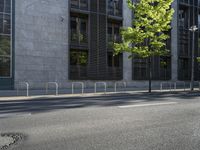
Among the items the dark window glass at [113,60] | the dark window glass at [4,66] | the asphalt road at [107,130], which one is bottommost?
the asphalt road at [107,130]

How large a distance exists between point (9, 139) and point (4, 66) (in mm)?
19091

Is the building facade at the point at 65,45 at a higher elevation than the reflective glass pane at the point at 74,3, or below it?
below

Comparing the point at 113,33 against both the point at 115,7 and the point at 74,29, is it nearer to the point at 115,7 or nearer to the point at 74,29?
the point at 115,7

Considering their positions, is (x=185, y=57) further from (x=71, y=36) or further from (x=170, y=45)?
(x=71, y=36)

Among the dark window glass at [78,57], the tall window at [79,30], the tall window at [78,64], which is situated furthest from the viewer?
the tall window at [79,30]

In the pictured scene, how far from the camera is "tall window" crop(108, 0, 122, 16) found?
30784mm

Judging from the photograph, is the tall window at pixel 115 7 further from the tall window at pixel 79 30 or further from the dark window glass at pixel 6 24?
the dark window glass at pixel 6 24

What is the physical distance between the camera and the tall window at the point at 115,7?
30784 mm

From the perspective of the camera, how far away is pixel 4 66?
2394 centimetres

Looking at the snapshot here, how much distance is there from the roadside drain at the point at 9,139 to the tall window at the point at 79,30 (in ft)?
72.9

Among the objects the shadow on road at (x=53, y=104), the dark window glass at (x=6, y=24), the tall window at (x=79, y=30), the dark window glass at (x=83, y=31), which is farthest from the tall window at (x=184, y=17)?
the shadow on road at (x=53, y=104)

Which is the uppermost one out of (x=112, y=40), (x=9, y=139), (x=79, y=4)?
(x=79, y=4)

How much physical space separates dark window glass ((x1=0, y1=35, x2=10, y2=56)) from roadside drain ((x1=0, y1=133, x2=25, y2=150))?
735 inches

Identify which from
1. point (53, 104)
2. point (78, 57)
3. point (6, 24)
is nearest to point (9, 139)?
point (53, 104)
